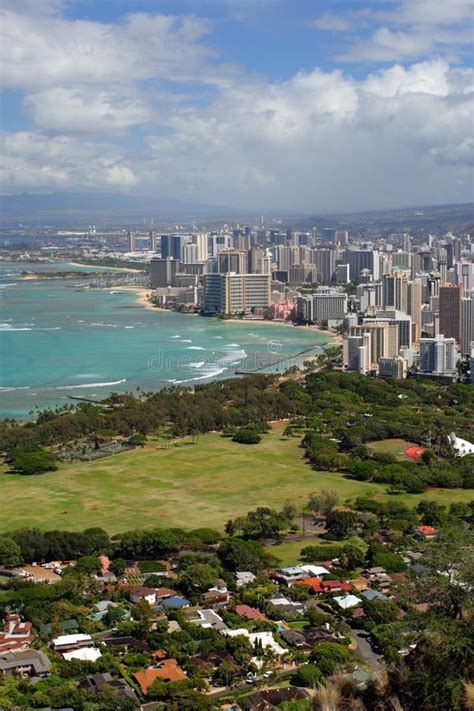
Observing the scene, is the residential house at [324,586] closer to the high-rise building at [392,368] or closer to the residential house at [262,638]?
the residential house at [262,638]

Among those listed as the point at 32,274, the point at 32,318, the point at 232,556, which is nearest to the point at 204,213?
the point at 32,274

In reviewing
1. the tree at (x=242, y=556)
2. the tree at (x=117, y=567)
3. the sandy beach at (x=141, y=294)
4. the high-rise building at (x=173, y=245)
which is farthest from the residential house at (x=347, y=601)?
the high-rise building at (x=173, y=245)

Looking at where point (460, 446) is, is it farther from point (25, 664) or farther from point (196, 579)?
point (25, 664)

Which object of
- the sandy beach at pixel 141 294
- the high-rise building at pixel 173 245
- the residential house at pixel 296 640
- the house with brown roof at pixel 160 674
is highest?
the high-rise building at pixel 173 245

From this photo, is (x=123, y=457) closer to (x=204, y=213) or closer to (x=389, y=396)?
(x=389, y=396)

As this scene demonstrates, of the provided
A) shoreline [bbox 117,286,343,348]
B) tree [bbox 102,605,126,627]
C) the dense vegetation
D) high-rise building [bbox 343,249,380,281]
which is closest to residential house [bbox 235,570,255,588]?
tree [bbox 102,605,126,627]

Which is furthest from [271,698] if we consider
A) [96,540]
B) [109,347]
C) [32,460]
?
[109,347]
